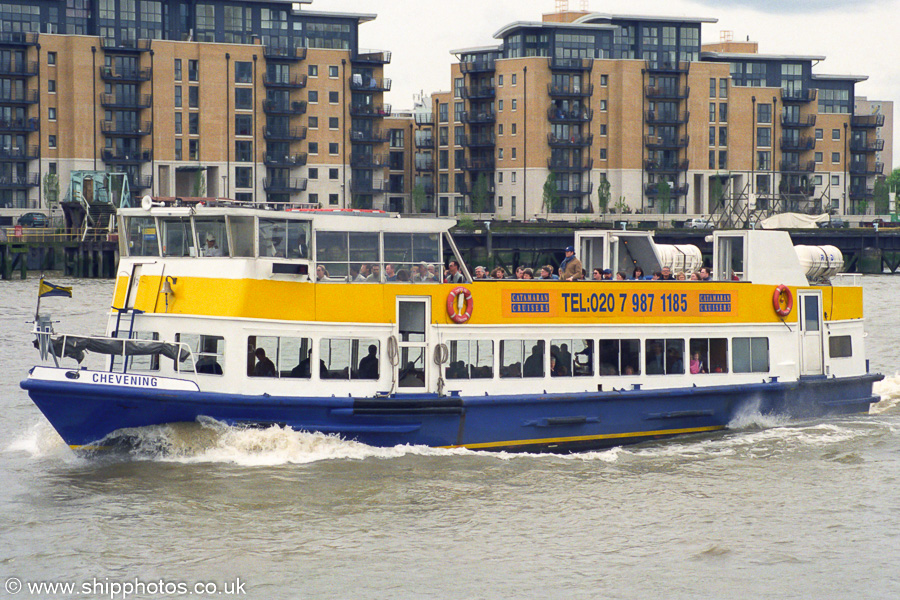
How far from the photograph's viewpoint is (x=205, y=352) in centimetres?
1634

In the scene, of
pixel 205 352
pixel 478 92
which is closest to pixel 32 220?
pixel 478 92

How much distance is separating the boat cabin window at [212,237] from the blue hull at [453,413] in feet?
6.87

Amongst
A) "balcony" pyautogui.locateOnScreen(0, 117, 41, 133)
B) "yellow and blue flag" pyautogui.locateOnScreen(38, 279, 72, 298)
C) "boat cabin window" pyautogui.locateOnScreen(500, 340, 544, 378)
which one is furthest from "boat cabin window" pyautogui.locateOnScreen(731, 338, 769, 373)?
"balcony" pyautogui.locateOnScreen(0, 117, 41, 133)

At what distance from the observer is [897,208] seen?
117562mm

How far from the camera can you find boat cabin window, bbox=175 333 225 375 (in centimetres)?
1628

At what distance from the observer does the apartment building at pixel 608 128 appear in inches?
3944

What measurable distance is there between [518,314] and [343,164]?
270ft

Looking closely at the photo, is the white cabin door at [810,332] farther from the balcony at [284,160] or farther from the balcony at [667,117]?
the balcony at [667,117]

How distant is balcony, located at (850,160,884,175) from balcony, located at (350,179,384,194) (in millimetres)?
48298

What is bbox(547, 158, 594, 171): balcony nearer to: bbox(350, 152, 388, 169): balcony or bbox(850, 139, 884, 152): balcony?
bbox(350, 152, 388, 169): balcony

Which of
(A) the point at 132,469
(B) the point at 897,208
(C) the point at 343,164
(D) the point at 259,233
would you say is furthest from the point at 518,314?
(B) the point at 897,208

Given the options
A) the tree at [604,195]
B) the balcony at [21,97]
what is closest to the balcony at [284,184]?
the balcony at [21,97]

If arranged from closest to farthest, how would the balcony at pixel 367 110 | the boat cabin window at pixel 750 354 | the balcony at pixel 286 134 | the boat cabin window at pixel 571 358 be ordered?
1. the boat cabin window at pixel 571 358
2. the boat cabin window at pixel 750 354
3. the balcony at pixel 286 134
4. the balcony at pixel 367 110

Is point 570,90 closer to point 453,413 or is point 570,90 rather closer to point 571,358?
point 571,358
